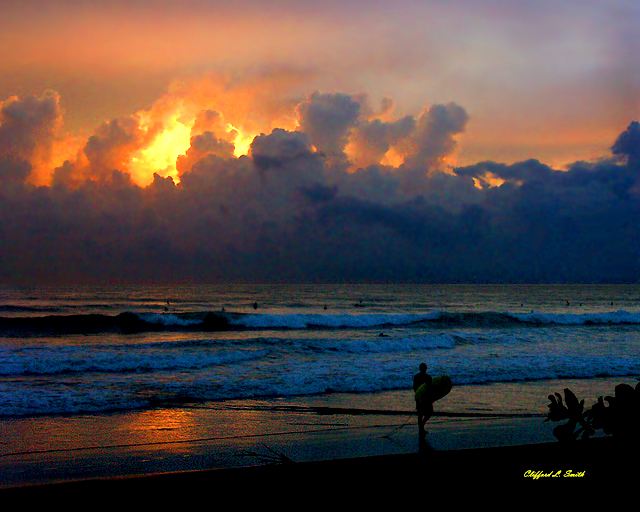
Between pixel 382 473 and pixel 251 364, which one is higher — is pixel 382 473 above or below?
above

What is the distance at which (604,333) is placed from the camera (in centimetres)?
3478

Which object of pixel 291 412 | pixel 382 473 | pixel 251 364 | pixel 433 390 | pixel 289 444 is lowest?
pixel 251 364

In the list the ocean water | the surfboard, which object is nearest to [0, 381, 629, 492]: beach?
the surfboard

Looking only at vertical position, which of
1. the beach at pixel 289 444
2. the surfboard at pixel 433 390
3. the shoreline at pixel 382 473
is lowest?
the beach at pixel 289 444

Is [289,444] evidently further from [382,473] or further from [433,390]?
[382,473]

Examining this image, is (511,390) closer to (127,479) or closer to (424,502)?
(424,502)

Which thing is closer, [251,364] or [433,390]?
[433,390]

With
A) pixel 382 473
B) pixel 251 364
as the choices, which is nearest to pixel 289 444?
pixel 382 473

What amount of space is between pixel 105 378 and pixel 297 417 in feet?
26.3

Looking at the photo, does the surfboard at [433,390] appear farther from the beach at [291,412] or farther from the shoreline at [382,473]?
the shoreline at [382,473]

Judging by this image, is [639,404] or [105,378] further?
[105,378]

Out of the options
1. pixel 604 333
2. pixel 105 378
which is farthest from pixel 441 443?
pixel 604 333

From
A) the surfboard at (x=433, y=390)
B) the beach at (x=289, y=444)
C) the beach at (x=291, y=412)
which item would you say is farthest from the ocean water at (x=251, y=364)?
the surfboard at (x=433, y=390)

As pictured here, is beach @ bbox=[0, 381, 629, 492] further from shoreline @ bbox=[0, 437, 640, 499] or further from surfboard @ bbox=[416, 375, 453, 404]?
surfboard @ bbox=[416, 375, 453, 404]
